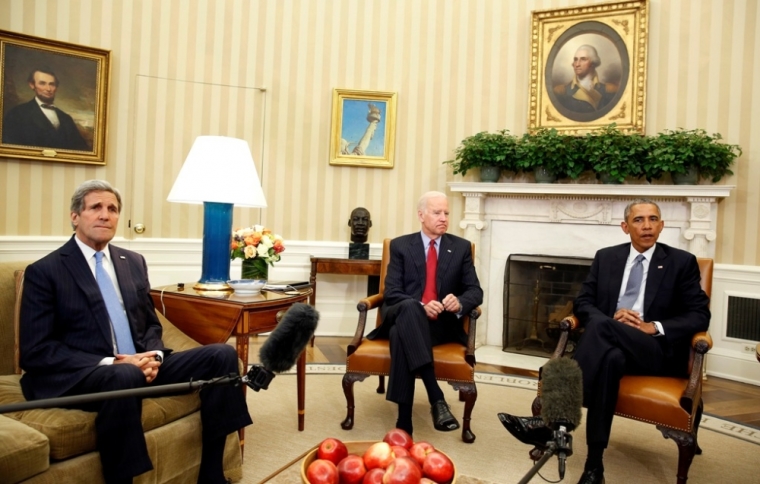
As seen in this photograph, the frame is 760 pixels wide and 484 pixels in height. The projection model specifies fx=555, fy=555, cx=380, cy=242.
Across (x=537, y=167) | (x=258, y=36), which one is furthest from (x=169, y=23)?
(x=537, y=167)

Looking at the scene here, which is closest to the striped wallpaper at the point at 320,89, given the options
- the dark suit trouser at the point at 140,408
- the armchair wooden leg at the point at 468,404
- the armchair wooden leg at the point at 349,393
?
the armchair wooden leg at the point at 349,393

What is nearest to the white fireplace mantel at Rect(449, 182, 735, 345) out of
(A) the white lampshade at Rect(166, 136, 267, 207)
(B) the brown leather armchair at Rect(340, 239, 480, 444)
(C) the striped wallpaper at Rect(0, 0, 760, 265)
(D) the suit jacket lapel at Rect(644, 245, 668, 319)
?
(C) the striped wallpaper at Rect(0, 0, 760, 265)

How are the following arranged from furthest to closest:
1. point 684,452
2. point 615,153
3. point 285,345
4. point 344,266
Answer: point 344,266 → point 615,153 → point 684,452 → point 285,345

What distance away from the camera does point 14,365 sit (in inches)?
94.5

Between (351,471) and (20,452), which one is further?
(20,452)

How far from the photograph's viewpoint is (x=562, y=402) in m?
1.15

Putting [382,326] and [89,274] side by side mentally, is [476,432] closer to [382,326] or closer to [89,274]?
[382,326]

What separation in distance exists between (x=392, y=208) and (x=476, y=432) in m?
2.90

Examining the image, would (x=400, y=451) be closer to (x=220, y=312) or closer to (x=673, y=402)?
(x=220, y=312)

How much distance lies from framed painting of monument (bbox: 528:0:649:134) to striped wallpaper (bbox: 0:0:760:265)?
0.14 m

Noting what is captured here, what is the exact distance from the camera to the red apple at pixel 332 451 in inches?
63.3

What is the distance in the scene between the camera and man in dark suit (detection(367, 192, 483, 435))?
9.75 ft

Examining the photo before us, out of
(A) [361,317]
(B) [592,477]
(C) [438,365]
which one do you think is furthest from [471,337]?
(B) [592,477]

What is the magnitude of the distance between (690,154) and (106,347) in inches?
171
